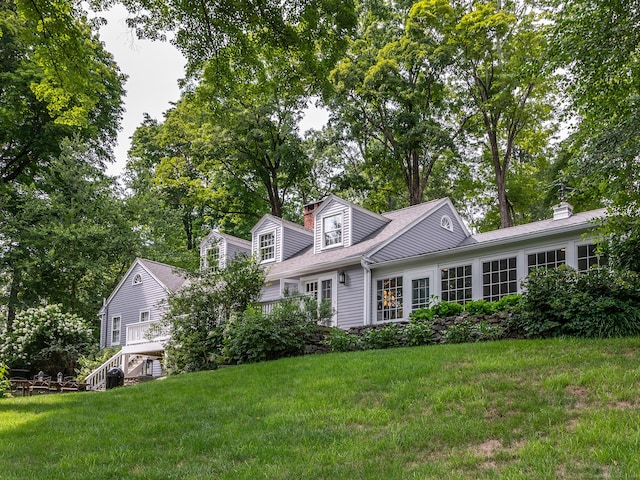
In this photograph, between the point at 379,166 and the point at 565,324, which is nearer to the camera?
the point at 565,324

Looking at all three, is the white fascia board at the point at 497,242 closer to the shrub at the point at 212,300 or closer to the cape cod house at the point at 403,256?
the cape cod house at the point at 403,256

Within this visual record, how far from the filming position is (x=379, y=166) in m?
28.7

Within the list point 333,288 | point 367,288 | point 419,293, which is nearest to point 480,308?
point 419,293

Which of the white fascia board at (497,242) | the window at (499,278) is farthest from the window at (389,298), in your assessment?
the window at (499,278)

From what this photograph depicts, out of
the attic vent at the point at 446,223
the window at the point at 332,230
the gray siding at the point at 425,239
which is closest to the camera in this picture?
the gray siding at the point at 425,239

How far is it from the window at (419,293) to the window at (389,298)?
0.43 meters

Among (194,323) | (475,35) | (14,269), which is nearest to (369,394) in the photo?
(194,323)

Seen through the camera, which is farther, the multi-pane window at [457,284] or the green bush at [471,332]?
the multi-pane window at [457,284]

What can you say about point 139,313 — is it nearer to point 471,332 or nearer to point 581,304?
point 471,332

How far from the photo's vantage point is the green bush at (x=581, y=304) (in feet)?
29.5

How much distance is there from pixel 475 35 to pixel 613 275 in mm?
17040

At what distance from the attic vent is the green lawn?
10562 mm

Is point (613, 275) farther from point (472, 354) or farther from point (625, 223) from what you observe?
point (472, 354)

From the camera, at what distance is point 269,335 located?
12.6 m
